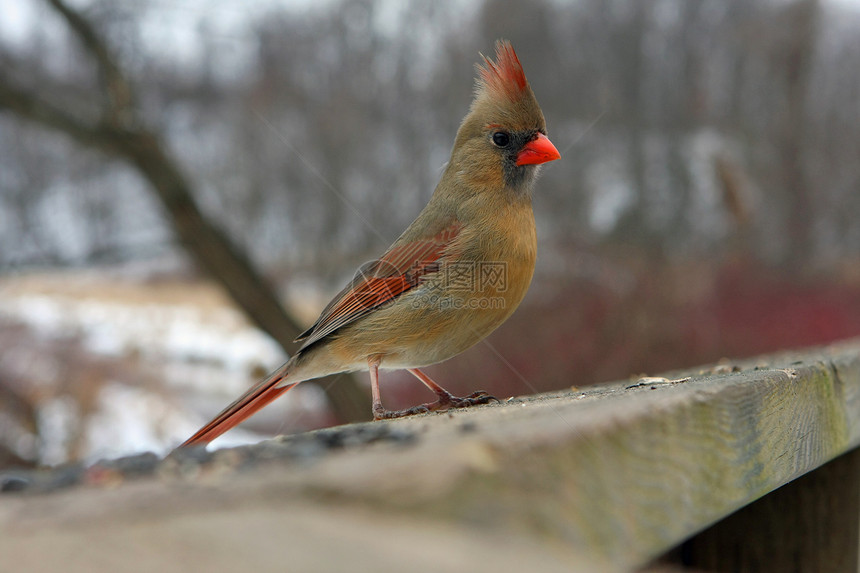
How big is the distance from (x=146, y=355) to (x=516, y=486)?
8.20 metres

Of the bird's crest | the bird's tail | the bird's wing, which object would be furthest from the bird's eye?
the bird's tail

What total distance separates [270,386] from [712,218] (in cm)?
1181

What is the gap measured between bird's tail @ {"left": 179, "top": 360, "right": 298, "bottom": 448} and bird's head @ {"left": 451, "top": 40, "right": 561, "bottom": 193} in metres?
1.04

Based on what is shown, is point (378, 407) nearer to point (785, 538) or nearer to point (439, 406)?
point (439, 406)

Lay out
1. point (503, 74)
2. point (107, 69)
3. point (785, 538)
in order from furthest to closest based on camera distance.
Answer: point (107, 69)
point (503, 74)
point (785, 538)

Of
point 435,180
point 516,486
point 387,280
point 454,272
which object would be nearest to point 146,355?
point 435,180

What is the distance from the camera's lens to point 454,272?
256cm

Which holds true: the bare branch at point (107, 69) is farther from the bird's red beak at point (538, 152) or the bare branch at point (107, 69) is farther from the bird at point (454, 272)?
the bird's red beak at point (538, 152)

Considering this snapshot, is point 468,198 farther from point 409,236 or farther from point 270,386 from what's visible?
point 270,386

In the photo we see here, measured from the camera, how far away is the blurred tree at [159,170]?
14.1ft

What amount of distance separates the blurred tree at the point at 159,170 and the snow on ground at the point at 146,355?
0.53 metres

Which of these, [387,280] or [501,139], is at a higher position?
[501,139]

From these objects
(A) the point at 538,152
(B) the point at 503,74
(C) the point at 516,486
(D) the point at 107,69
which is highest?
(D) the point at 107,69

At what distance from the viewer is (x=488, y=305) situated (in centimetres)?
245
